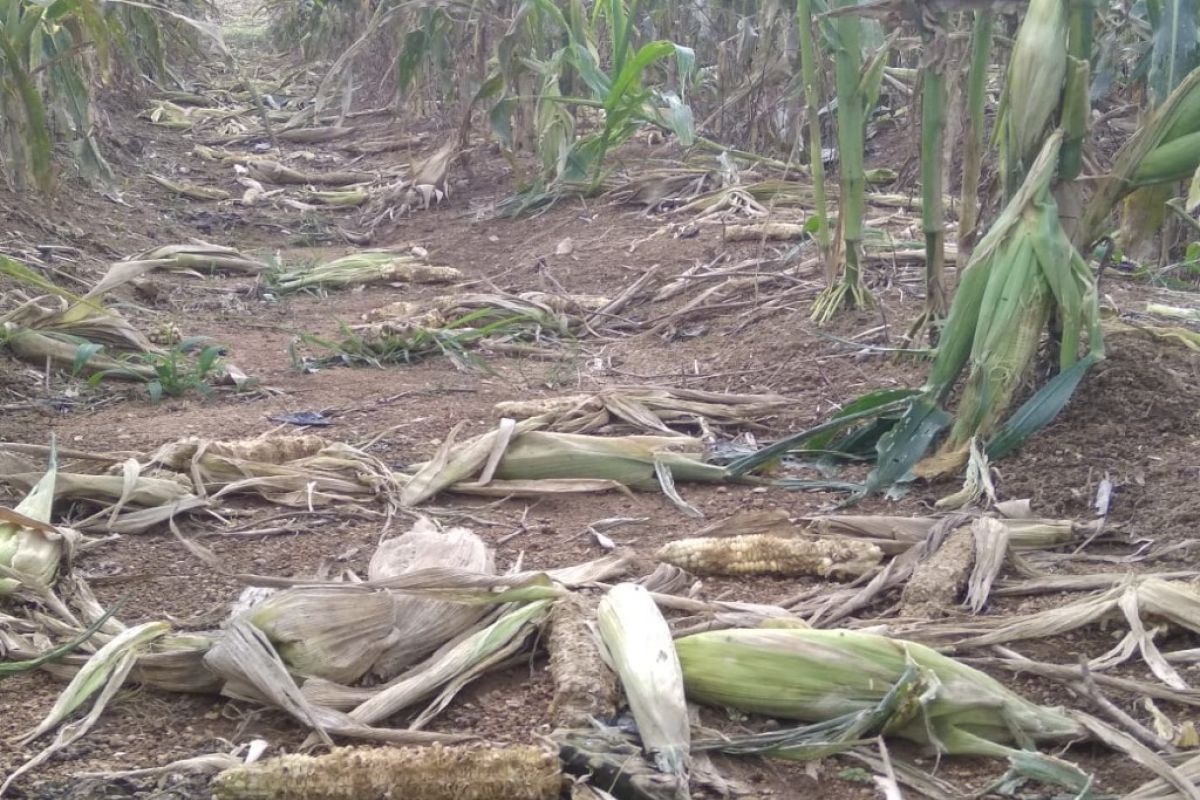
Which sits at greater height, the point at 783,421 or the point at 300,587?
the point at 300,587

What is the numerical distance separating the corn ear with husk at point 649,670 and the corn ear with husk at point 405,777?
0.15 metres

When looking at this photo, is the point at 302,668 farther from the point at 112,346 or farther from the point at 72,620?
the point at 112,346

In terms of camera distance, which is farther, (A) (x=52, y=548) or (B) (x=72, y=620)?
(A) (x=52, y=548)

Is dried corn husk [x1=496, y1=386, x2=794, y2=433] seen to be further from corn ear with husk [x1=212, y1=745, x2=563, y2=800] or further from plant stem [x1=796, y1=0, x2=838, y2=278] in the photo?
corn ear with husk [x1=212, y1=745, x2=563, y2=800]

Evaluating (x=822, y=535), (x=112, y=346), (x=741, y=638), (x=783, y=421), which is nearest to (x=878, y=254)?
(x=783, y=421)

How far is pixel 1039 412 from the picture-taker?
2.63 metres

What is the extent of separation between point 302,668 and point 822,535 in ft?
3.43

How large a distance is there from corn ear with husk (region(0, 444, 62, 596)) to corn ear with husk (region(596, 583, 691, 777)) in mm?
979

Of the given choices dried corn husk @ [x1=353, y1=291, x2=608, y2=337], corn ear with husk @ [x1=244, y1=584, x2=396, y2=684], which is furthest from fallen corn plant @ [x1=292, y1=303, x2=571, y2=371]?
corn ear with husk @ [x1=244, y1=584, x2=396, y2=684]

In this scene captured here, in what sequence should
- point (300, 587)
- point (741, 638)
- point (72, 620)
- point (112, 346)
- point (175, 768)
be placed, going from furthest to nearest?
point (112, 346), point (72, 620), point (300, 587), point (741, 638), point (175, 768)

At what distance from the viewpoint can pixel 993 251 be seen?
8.71 feet

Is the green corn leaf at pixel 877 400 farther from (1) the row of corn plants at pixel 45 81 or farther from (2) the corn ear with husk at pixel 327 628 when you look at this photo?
(1) the row of corn plants at pixel 45 81

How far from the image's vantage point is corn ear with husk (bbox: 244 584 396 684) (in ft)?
5.82

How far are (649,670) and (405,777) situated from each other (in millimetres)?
387
